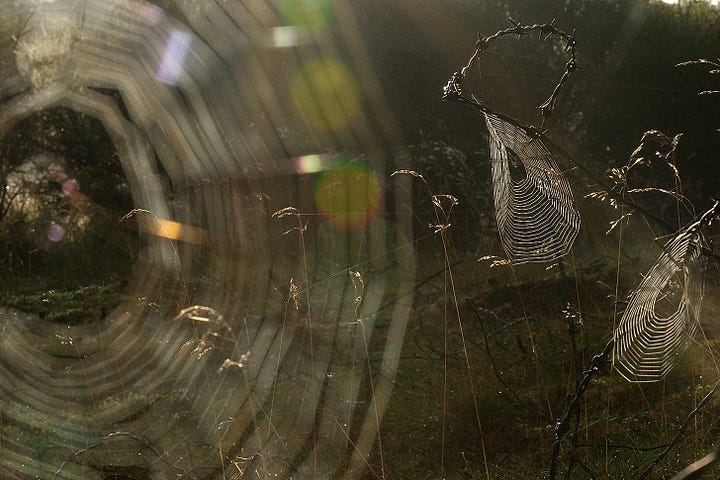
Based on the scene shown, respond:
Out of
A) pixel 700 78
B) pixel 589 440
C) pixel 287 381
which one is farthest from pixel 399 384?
pixel 700 78

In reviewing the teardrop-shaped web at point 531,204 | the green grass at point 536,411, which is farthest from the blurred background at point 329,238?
the teardrop-shaped web at point 531,204

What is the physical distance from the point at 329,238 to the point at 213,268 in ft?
3.09

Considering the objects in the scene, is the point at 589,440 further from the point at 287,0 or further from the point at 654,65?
the point at 287,0

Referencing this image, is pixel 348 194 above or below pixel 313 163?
below

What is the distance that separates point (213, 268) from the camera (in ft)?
20.4

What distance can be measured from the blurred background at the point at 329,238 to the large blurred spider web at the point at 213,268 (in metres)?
0.02

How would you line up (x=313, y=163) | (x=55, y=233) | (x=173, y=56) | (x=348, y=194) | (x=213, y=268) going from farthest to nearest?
(x=55, y=233) < (x=173, y=56) < (x=313, y=163) < (x=348, y=194) < (x=213, y=268)

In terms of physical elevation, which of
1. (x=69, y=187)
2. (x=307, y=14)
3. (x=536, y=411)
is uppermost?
(x=307, y=14)

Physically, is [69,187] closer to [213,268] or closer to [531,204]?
[213,268]

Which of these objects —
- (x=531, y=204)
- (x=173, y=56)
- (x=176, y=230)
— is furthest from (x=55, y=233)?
(x=531, y=204)

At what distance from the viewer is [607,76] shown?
6.97 metres

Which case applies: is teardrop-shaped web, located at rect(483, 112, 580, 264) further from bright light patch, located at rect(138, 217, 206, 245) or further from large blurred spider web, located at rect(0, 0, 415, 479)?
bright light patch, located at rect(138, 217, 206, 245)

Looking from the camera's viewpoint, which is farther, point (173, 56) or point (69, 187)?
point (69, 187)

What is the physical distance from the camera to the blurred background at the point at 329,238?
297 cm
